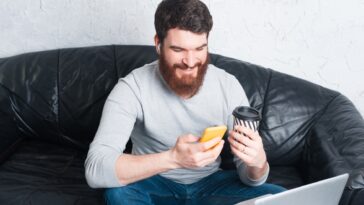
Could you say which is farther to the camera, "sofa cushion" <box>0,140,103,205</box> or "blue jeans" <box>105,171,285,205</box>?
"sofa cushion" <box>0,140,103,205</box>

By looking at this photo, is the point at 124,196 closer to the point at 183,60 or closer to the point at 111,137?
the point at 111,137

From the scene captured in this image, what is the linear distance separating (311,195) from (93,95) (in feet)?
3.83

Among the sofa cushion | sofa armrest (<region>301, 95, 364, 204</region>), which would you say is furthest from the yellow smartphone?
the sofa cushion

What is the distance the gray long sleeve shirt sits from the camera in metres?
1.25

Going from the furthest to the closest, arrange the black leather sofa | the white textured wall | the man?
the white textured wall
the black leather sofa
the man

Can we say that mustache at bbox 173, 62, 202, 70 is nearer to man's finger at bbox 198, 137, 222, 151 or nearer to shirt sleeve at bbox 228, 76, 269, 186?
shirt sleeve at bbox 228, 76, 269, 186

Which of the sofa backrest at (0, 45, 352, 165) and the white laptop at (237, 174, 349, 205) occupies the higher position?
the white laptop at (237, 174, 349, 205)

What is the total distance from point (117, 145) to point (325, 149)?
0.82 m

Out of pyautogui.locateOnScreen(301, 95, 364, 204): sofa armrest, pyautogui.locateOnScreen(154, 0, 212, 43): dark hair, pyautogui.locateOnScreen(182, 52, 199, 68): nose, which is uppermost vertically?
pyautogui.locateOnScreen(154, 0, 212, 43): dark hair

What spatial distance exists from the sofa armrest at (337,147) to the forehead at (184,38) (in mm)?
660

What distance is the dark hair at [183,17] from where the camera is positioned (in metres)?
1.18

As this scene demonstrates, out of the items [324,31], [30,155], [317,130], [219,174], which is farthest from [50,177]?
[324,31]

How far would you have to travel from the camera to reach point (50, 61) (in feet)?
5.85

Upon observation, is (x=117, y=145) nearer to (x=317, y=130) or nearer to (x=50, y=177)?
(x=50, y=177)
